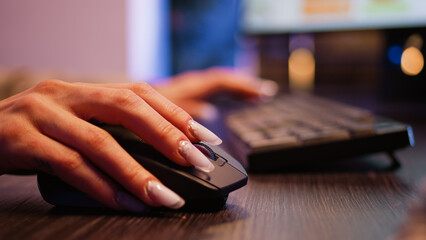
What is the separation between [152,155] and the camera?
0.30 meters

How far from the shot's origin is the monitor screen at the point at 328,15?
0.88m

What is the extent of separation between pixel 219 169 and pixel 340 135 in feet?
0.57

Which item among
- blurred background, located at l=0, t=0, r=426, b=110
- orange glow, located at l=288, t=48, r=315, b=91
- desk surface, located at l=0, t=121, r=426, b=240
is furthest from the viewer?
orange glow, located at l=288, t=48, r=315, b=91

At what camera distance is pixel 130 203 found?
0.29m

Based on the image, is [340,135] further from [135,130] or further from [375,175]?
[135,130]

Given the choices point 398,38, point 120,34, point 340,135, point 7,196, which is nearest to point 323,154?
point 340,135

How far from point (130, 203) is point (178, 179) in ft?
0.14

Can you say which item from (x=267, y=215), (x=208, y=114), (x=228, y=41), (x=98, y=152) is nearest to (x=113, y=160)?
(x=98, y=152)

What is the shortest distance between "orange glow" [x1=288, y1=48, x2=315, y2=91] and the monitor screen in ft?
0.58

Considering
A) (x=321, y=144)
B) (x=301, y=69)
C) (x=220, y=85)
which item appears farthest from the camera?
(x=301, y=69)

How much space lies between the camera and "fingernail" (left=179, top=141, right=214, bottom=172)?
287 mm

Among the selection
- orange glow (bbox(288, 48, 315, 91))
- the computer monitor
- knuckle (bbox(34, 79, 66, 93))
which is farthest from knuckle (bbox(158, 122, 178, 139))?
orange glow (bbox(288, 48, 315, 91))

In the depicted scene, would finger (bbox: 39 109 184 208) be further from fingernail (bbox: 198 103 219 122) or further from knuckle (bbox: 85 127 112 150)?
fingernail (bbox: 198 103 219 122)

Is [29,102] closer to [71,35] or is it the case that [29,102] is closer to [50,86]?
[50,86]
